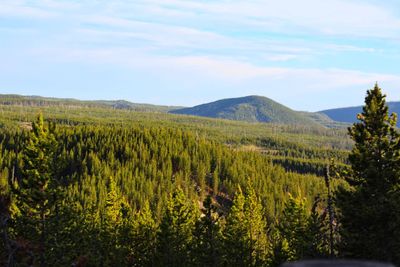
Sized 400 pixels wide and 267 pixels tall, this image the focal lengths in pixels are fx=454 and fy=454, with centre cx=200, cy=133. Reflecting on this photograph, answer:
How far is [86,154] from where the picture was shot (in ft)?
630

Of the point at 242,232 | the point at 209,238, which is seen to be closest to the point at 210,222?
the point at 209,238

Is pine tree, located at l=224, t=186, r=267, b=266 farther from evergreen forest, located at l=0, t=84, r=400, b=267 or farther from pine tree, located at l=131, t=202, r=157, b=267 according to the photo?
pine tree, located at l=131, t=202, r=157, b=267

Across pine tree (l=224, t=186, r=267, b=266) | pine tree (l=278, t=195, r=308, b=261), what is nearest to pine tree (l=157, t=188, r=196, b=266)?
pine tree (l=224, t=186, r=267, b=266)

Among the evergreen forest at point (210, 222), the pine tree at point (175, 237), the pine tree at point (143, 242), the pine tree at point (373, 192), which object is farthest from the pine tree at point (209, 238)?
the pine tree at point (373, 192)

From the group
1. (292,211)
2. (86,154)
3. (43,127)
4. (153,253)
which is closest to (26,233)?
(43,127)

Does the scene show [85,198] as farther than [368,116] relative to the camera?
Yes

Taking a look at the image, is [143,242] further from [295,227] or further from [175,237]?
[295,227]

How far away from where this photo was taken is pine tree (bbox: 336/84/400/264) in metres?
29.0

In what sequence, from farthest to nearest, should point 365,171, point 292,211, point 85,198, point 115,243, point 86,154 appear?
point 86,154, point 85,198, point 115,243, point 292,211, point 365,171

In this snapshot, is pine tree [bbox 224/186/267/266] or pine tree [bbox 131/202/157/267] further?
pine tree [bbox 131/202/157/267]

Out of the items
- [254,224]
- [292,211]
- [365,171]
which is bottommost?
[254,224]

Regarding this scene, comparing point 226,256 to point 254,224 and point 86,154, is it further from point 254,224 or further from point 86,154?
point 86,154

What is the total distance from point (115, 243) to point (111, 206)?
6.59m

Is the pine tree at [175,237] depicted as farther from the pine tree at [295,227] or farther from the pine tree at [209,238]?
the pine tree at [295,227]
